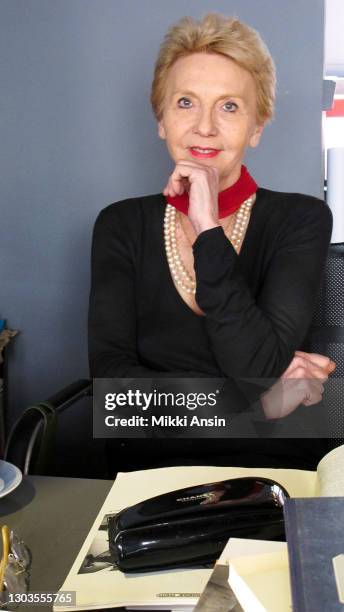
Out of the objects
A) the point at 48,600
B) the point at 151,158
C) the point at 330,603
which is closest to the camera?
the point at 330,603

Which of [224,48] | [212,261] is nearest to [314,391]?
[212,261]

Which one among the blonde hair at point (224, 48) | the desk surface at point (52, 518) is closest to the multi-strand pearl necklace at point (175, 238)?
the blonde hair at point (224, 48)

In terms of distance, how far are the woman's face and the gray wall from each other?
237 mm

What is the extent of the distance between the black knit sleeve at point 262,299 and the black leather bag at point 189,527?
1.80 ft

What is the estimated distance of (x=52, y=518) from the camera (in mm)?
799

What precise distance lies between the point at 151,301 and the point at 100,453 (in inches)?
24.1

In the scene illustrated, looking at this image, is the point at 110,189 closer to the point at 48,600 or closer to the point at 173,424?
the point at 173,424

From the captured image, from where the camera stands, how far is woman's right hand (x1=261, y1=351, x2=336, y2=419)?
1328mm

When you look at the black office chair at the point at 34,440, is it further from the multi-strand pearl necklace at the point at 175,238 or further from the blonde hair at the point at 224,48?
the blonde hair at the point at 224,48

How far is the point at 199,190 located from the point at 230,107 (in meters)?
0.22

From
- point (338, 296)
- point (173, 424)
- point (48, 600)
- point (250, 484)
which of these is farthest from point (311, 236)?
point (48, 600)

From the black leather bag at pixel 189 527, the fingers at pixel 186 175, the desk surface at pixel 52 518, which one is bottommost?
the desk surface at pixel 52 518

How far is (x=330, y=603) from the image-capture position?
1.37 ft

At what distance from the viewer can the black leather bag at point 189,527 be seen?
64 centimetres
